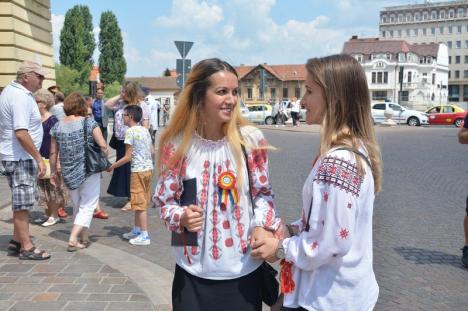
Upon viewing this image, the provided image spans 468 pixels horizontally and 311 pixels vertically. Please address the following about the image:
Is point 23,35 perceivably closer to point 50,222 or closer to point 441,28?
point 50,222

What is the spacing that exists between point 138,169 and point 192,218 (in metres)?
3.97

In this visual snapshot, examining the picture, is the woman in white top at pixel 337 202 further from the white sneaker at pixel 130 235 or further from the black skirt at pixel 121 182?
the black skirt at pixel 121 182

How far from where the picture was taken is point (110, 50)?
248 feet

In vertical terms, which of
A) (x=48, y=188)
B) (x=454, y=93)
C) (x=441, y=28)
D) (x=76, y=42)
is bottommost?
(x=48, y=188)

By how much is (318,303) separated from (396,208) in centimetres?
631

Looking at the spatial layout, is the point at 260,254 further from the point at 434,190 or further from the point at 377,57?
the point at 377,57

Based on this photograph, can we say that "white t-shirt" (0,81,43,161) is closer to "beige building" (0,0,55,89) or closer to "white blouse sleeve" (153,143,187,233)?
"white blouse sleeve" (153,143,187,233)

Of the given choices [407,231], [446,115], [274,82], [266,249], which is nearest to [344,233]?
[266,249]

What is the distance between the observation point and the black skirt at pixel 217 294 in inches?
94.5

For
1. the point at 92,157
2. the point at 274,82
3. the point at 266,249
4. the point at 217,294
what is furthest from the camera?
the point at 274,82

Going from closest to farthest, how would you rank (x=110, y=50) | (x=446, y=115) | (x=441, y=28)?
(x=446, y=115) → (x=110, y=50) → (x=441, y=28)

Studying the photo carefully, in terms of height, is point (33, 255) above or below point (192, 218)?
below

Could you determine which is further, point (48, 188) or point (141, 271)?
point (48, 188)

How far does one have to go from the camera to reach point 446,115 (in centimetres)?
3394
